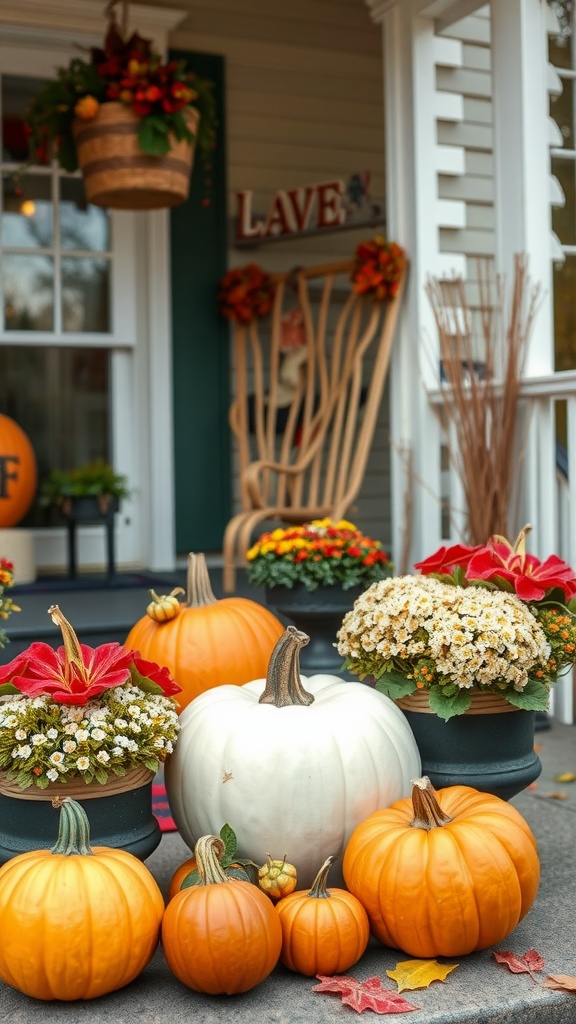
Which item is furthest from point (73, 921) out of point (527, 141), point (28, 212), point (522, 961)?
point (28, 212)

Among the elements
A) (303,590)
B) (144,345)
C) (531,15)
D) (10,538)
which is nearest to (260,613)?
(303,590)

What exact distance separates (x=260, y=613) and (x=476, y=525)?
1.11 m

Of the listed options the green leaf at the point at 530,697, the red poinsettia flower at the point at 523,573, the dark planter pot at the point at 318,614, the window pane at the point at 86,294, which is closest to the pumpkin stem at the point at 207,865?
the green leaf at the point at 530,697

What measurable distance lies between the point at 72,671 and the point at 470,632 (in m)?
0.68

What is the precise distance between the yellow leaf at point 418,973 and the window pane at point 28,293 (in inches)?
140

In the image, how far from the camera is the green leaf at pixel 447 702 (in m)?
1.96

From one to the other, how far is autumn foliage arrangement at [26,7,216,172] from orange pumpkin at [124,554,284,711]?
1897 mm

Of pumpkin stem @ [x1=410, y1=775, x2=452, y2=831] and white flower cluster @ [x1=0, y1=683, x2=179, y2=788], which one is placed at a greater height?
white flower cluster @ [x1=0, y1=683, x2=179, y2=788]

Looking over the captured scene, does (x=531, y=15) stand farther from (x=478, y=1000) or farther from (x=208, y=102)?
(x=478, y=1000)

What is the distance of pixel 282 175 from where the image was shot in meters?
5.20

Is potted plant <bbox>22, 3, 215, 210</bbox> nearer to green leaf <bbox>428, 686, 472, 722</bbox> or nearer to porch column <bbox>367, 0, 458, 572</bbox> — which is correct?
porch column <bbox>367, 0, 458, 572</bbox>

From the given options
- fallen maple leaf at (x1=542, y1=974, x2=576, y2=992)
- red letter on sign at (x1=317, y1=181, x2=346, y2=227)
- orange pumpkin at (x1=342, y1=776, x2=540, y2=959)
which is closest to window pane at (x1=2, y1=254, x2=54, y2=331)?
red letter on sign at (x1=317, y1=181, x2=346, y2=227)

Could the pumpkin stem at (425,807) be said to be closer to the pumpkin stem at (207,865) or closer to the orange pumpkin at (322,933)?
the orange pumpkin at (322,933)

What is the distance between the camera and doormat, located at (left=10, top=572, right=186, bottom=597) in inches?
167
